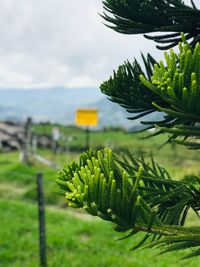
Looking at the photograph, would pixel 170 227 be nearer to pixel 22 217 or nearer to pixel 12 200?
pixel 22 217

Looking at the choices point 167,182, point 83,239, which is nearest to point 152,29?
point 167,182

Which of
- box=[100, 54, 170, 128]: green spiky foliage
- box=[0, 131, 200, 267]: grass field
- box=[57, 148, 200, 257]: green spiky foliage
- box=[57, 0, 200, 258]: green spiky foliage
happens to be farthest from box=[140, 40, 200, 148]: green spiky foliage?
box=[0, 131, 200, 267]: grass field

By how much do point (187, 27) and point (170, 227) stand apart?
35.7 inches

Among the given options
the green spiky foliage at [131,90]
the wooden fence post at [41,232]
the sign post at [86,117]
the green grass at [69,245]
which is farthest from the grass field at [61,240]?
the sign post at [86,117]

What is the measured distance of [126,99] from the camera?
2.17m

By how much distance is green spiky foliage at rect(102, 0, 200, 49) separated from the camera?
2.12 metres

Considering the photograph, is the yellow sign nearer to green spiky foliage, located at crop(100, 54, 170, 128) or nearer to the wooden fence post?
the wooden fence post

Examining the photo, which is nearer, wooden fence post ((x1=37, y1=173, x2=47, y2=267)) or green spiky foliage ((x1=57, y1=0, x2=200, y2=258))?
green spiky foliage ((x1=57, y1=0, x2=200, y2=258))

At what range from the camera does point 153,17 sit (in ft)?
7.07

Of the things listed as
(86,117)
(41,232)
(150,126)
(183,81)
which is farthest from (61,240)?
(86,117)

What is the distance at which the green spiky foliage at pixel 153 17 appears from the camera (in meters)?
2.12

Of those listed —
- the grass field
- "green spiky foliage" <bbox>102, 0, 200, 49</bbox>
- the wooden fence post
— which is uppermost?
"green spiky foliage" <bbox>102, 0, 200, 49</bbox>

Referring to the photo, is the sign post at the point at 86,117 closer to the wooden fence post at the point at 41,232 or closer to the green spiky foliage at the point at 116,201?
the wooden fence post at the point at 41,232

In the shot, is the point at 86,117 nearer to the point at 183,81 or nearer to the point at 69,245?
the point at 69,245
